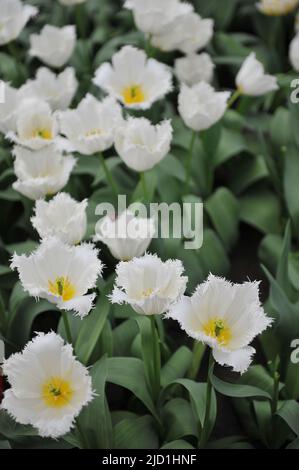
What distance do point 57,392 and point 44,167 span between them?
2.24 ft

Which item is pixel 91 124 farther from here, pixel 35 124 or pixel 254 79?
pixel 254 79

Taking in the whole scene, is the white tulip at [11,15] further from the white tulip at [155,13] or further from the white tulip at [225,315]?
the white tulip at [225,315]

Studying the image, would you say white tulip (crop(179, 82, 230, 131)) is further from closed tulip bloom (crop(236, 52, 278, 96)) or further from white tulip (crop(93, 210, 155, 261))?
white tulip (crop(93, 210, 155, 261))

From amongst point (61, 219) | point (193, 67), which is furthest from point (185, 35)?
point (61, 219)

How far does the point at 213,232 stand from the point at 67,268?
28.6 inches

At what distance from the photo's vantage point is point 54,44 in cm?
209

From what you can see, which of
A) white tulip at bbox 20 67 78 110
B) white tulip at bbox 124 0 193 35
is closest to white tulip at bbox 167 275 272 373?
white tulip at bbox 20 67 78 110

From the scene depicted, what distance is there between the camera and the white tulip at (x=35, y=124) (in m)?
1.69

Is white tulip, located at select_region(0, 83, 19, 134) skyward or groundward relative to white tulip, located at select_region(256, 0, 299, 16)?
skyward

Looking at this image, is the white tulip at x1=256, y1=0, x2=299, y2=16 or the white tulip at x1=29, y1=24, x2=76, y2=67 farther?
the white tulip at x1=256, y1=0, x2=299, y2=16

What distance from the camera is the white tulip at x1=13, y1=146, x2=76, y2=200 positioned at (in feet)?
5.18

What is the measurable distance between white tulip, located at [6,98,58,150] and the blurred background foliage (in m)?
0.19

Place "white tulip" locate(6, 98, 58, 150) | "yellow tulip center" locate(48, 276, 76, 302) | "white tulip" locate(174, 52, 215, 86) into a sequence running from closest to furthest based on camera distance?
"yellow tulip center" locate(48, 276, 76, 302) < "white tulip" locate(6, 98, 58, 150) < "white tulip" locate(174, 52, 215, 86)

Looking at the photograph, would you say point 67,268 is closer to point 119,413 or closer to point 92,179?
point 119,413
